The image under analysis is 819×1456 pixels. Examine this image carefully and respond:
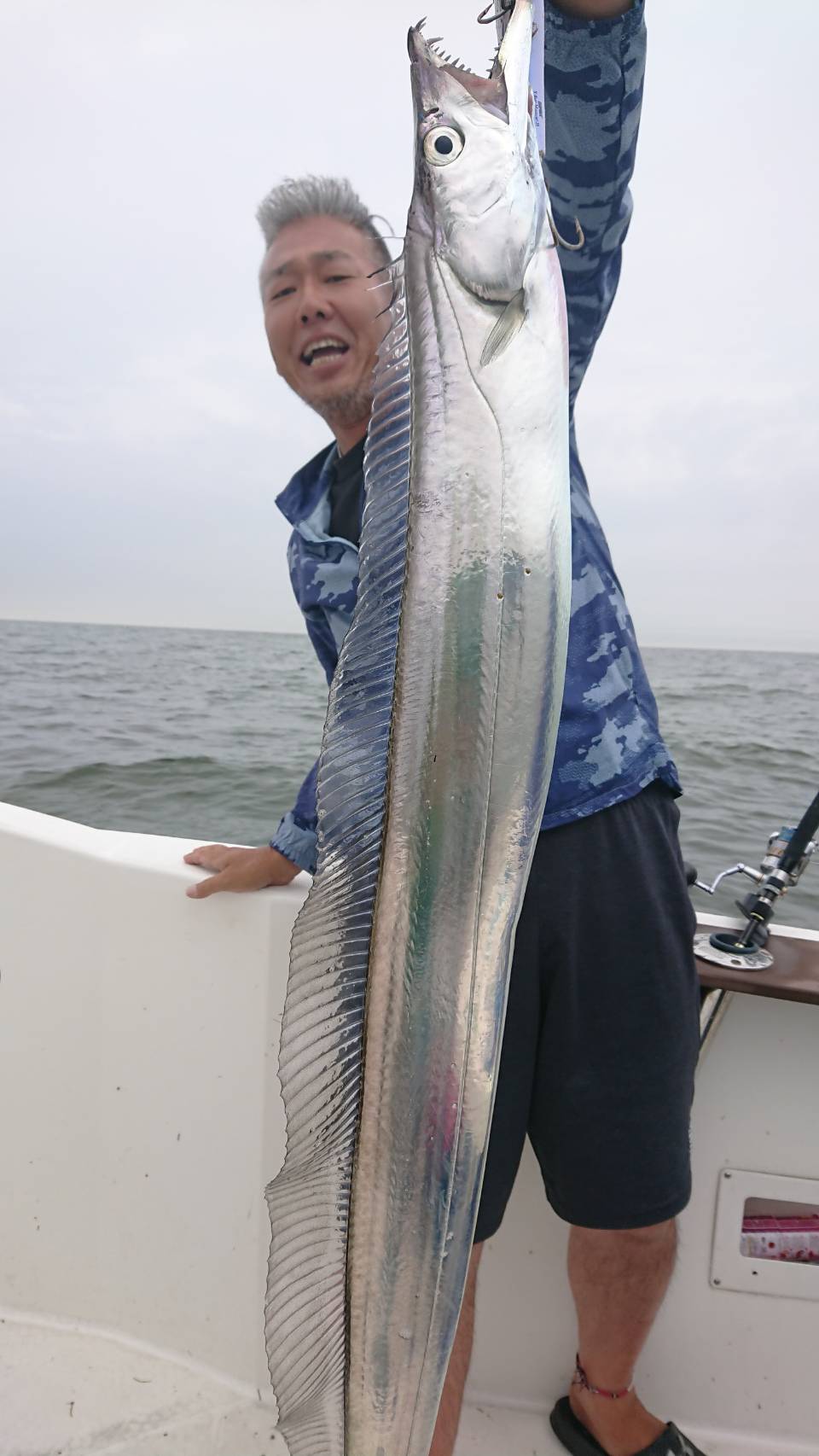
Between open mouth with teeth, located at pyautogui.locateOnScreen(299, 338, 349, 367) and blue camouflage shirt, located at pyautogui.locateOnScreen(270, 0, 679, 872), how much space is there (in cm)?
59

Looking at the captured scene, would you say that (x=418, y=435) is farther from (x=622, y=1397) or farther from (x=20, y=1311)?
(x=20, y=1311)

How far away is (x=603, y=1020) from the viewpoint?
1405 millimetres

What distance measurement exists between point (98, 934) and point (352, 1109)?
1155 millimetres

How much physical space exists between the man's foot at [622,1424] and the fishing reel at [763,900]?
3.01 feet

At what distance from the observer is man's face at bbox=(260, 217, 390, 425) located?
5.88 ft

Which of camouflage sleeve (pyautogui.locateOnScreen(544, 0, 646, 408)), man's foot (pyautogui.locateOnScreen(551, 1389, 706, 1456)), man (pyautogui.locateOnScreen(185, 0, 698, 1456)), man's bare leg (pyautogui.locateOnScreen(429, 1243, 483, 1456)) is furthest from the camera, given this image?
man's foot (pyautogui.locateOnScreen(551, 1389, 706, 1456))

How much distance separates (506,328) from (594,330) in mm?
593

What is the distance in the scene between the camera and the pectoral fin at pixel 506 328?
0.91 m

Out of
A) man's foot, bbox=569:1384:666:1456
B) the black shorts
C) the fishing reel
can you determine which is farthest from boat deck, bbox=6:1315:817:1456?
the fishing reel

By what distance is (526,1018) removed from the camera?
1405 millimetres

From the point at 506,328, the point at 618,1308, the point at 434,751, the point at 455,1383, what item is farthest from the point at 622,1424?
the point at 506,328

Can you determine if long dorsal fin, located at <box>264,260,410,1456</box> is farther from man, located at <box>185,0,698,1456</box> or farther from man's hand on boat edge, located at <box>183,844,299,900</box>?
man's hand on boat edge, located at <box>183,844,299,900</box>

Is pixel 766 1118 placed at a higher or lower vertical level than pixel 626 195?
lower

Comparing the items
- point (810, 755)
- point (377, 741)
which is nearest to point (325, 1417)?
point (377, 741)
